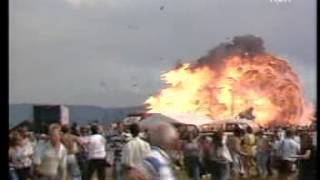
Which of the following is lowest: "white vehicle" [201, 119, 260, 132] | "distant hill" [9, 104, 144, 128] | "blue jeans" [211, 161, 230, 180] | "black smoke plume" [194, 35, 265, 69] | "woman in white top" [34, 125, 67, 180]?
"blue jeans" [211, 161, 230, 180]

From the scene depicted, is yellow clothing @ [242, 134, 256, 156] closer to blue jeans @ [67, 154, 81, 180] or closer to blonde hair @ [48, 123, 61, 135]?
blue jeans @ [67, 154, 81, 180]

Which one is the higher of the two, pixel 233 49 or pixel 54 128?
pixel 233 49

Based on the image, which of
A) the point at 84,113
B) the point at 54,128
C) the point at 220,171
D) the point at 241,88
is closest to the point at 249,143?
the point at 220,171

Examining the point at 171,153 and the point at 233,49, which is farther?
the point at 233,49

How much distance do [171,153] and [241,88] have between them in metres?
0.65

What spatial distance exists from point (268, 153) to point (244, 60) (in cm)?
65

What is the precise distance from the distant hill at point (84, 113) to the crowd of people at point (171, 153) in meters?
0.07

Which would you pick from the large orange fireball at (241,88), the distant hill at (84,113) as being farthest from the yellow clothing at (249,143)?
the distant hill at (84,113)

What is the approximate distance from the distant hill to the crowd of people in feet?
0.22

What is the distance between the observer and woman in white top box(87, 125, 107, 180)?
6.10 meters

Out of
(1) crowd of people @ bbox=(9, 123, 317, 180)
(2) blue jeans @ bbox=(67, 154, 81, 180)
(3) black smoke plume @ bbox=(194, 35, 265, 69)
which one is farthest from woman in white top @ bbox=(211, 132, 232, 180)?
(2) blue jeans @ bbox=(67, 154, 81, 180)

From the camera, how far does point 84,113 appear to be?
6.08 meters

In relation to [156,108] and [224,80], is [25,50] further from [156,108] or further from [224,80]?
[224,80]

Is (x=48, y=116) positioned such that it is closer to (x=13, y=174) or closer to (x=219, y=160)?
(x=13, y=174)
